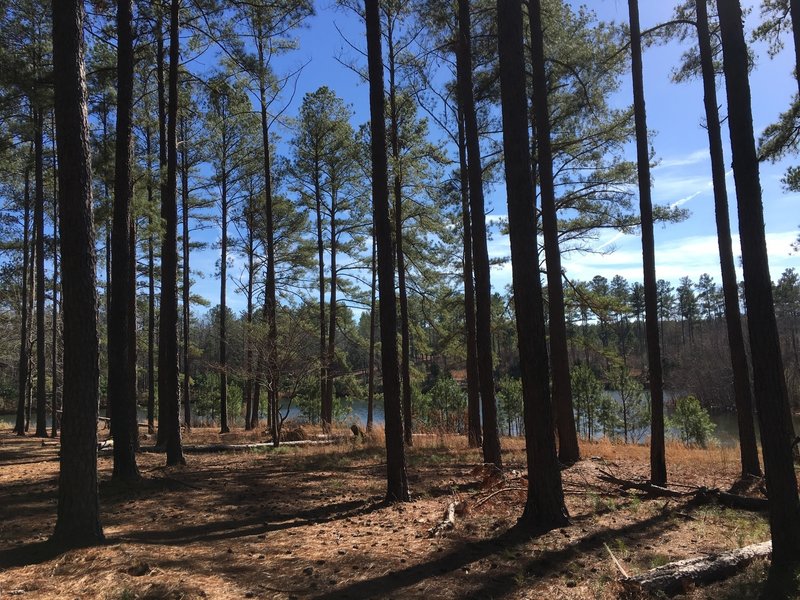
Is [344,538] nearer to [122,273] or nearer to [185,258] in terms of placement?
[122,273]

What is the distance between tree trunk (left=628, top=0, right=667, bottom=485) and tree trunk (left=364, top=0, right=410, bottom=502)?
4.23m

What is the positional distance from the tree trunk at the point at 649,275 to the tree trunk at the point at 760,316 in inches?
158

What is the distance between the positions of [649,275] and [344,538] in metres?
6.53

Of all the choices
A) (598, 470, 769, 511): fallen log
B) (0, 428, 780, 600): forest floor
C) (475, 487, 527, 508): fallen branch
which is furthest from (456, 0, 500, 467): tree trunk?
(475, 487, 527, 508): fallen branch

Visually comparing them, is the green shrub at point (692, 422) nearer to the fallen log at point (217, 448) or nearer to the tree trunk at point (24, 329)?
the fallen log at point (217, 448)

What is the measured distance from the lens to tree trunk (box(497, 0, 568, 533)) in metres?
5.38

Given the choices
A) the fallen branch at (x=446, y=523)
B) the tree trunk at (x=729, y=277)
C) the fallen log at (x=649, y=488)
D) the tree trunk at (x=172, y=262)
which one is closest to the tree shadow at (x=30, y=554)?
the fallen branch at (x=446, y=523)

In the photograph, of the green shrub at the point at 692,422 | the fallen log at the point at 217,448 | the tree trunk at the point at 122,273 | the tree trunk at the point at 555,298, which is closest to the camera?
the tree trunk at the point at 122,273

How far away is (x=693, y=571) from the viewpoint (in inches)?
159

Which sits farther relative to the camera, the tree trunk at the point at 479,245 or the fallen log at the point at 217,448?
the fallen log at the point at 217,448

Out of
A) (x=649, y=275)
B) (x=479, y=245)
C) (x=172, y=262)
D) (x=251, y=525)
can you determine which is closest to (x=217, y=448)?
(x=172, y=262)

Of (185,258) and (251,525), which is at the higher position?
(185,258)

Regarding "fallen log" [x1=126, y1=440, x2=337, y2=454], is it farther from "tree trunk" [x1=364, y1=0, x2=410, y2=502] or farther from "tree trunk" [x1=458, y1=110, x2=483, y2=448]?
"tree trunk" [x1=364, y1=0, x2=410, y2=502]

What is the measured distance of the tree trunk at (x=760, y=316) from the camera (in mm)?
4078
